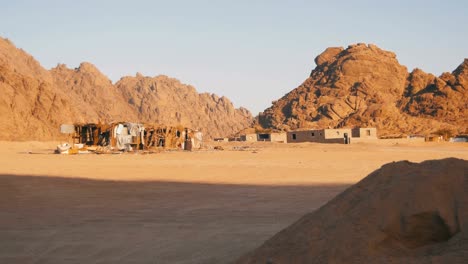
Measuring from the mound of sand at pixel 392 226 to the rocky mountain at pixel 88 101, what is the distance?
2502 inches

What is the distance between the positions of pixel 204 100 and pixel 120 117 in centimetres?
4778

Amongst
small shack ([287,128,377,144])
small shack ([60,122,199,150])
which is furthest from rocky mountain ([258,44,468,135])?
small shack ([60,122,199,150])

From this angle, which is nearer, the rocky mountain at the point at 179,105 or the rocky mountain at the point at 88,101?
the rocky mountain at the point at 88,101

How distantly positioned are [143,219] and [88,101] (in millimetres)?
124691

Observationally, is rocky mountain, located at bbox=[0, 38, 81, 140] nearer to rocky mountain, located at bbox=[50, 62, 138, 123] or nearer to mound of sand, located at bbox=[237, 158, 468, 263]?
rocky mountain, located at bbox=[50, 62, 138, 123]

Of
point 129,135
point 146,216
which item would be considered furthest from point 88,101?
point 146,216

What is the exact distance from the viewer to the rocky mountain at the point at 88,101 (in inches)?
2955

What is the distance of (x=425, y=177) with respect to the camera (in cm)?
432

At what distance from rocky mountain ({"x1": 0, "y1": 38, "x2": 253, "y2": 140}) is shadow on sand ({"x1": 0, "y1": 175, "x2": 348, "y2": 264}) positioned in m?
55.5

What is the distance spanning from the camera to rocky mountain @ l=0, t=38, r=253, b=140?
7506 centimetres

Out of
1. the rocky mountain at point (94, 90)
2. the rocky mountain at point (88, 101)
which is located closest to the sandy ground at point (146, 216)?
the rocky mountain at point (88, 101)

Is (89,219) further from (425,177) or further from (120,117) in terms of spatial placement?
(120,117)

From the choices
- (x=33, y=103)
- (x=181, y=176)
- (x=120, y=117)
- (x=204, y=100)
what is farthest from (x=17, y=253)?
(x=204, y=100)

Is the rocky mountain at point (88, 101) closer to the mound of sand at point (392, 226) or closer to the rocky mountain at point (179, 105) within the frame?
the rocky mountain at point (179, 105)
